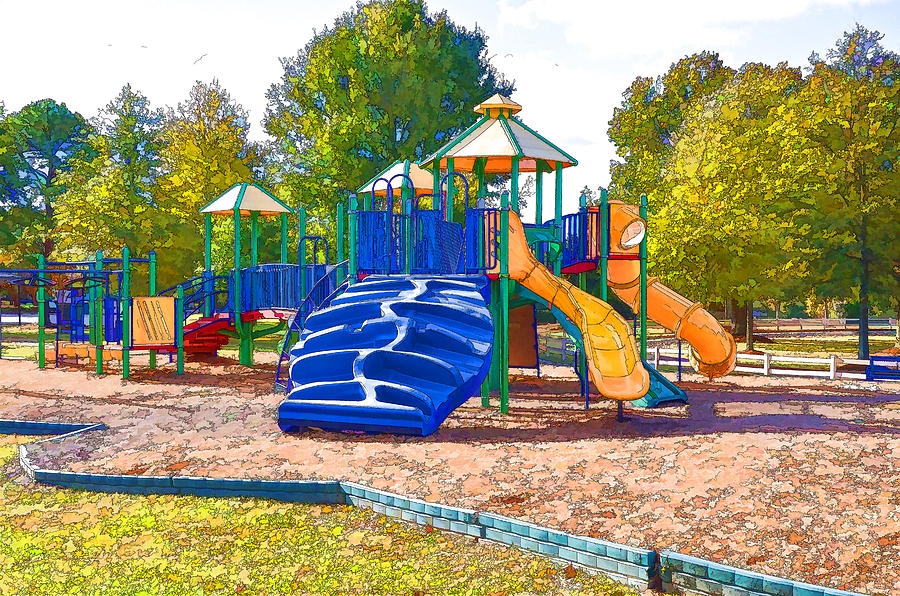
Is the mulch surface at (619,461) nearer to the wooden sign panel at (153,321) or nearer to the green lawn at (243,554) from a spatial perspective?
the green lawn at (243,554)

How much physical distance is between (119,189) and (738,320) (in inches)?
1044

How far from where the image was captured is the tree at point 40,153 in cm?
5216

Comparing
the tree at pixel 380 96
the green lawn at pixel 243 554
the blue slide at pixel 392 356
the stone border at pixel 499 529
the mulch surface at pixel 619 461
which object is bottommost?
the green lawn at pixel 243 554

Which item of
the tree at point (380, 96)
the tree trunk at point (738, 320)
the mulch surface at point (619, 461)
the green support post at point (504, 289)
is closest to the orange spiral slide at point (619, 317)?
the green support post at point (504, 289)

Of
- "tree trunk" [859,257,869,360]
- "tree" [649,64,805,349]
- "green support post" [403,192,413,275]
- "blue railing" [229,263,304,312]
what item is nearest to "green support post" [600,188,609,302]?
"green support post" [403,192,413,275]

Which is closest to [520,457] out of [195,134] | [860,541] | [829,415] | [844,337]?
[860,541]

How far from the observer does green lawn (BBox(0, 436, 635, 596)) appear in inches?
227

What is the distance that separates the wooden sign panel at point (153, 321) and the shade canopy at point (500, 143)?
7.24 meters

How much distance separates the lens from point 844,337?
40.3 meters

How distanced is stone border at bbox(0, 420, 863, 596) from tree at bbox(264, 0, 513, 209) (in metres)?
21.9

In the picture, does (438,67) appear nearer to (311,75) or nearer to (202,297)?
(311,75)

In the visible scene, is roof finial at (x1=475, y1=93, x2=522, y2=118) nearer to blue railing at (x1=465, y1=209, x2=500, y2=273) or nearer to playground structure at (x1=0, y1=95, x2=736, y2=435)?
playground structure at (x1=0, y1=95, x2=736, y2=435)

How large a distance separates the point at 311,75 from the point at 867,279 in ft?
71.5

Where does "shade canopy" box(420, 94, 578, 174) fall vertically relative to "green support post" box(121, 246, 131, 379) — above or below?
above
